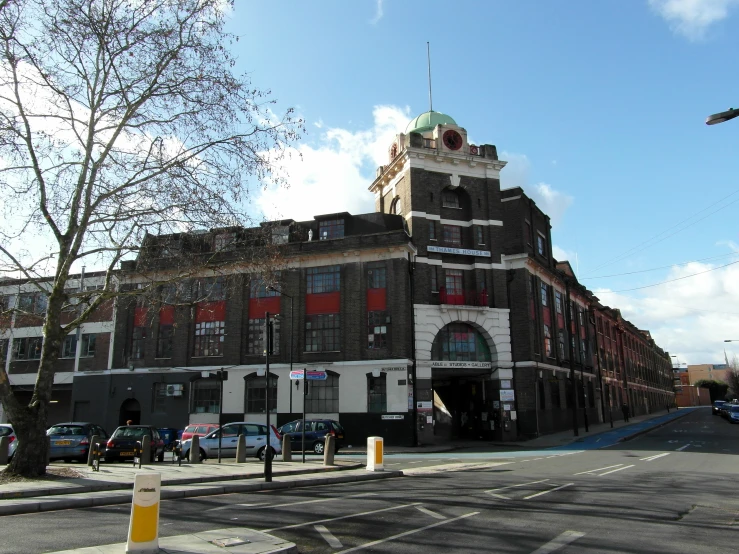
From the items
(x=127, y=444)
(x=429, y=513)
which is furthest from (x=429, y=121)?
(x=429, y=513)

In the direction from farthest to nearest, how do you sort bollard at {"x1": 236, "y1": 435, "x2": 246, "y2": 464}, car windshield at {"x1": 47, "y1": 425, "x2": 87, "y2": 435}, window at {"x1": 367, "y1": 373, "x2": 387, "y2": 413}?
window at {"x1": 367, "y1": 373, "x2": 387, "y2": 413} → car windshield at {"x1": 47, "y1": 425, "x2": 87, "y2": 435} → bollard at {"x1": 236, "y1": 435, "x2": 246, "y2": 464}

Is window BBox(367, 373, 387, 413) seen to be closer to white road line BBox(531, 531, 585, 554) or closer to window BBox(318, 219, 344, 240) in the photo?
window BBox(318, 219, 344, 240)

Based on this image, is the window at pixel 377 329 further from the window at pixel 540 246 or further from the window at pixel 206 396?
the window at pixel 540 246

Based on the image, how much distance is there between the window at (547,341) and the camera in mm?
38688

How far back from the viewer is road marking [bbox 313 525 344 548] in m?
7.26

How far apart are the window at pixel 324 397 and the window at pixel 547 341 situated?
15506 millimetres

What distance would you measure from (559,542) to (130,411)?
34.8 meters

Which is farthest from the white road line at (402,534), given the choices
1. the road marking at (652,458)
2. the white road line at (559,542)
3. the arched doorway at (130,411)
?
the arched doorway at (130,411)

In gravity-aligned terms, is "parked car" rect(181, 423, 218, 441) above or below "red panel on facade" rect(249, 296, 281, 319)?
below

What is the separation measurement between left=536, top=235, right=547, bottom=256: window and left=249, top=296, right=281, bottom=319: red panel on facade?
19.3 meters

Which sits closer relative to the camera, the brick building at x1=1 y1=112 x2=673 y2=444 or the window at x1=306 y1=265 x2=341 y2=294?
the brick building at x1=1 y1=112 x2=673 y2=444

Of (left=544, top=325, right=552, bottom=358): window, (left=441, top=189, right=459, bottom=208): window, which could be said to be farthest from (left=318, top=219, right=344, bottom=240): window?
(left=544, top=325, right=552, bottom=358): window

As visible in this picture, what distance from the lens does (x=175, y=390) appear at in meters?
34.7

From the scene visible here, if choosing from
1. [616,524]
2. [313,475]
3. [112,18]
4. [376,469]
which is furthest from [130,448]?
[616,524]
